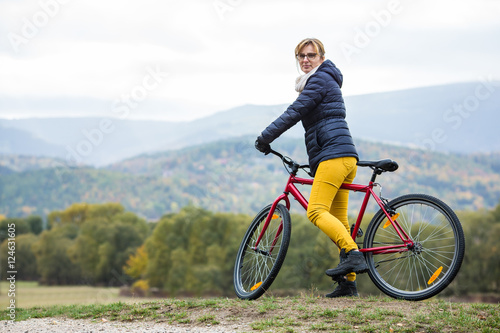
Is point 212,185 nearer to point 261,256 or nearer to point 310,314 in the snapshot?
point 261,256

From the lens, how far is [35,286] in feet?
237

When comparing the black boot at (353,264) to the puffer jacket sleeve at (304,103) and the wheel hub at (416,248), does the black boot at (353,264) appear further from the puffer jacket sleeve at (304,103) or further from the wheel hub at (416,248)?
the puffer jacket sleeve at (304,103)

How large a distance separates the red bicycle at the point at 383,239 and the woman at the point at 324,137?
0.95ft

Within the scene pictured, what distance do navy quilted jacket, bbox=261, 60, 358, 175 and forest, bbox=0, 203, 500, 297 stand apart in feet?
73.9

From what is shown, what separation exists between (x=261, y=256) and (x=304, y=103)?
6.44ft

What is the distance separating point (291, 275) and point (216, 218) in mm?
12813

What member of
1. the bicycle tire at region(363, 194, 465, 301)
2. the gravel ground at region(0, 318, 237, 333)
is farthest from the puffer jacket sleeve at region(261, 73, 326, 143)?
the gravel ground at region(0, 318, 237, 333)

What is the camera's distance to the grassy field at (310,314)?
4.97 metres

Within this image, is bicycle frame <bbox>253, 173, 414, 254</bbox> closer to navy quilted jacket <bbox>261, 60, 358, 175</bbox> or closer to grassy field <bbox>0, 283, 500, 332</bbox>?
navy quilted jacket <bbox>261, 60, 358, 175</bbox>

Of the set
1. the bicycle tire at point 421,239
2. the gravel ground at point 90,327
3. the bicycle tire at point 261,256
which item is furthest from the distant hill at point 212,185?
the gravel ground at point 90,327

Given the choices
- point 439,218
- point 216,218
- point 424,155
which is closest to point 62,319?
point 439,218

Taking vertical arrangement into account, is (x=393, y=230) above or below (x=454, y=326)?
above

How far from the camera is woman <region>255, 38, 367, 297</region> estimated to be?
5914 mm

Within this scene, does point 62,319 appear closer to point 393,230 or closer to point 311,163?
point 311,163
